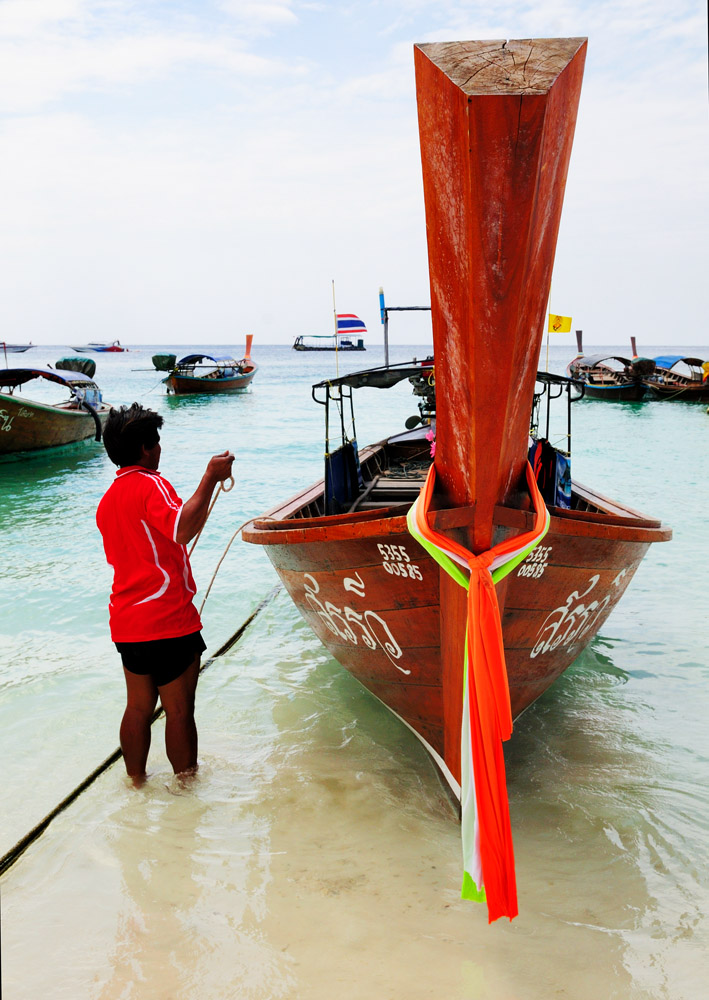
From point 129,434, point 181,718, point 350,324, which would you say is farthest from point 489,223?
point 350,324

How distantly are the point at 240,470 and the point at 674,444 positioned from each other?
11.2m

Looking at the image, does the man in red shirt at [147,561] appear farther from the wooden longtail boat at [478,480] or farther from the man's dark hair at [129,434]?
the wooden longtail boat at [478,480]

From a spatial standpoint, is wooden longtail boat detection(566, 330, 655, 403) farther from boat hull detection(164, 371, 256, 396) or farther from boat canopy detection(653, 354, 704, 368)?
boat hull detection(164, 371, 256, 396)

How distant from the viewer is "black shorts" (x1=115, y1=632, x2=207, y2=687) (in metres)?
2.93

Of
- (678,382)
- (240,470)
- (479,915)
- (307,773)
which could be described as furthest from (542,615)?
(678,382)

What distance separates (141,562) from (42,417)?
42.9 feet

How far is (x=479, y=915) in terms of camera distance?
2.63m

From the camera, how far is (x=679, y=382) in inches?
1111

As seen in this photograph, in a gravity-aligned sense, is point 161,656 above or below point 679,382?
below

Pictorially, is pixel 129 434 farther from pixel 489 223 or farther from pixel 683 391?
pixel 683 391

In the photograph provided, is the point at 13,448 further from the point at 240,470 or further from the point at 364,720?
the point at 364,720

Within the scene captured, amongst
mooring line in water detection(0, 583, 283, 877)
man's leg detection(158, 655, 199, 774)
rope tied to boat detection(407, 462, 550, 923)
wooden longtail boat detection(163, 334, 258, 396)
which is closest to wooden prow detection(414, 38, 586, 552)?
rope tied to boat detection(407, 462, 550, 923)

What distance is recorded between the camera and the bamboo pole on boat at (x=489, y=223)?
1.65 metres

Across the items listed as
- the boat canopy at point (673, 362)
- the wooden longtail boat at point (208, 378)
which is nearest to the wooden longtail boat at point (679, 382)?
the boat canopy at point (673, 362)
